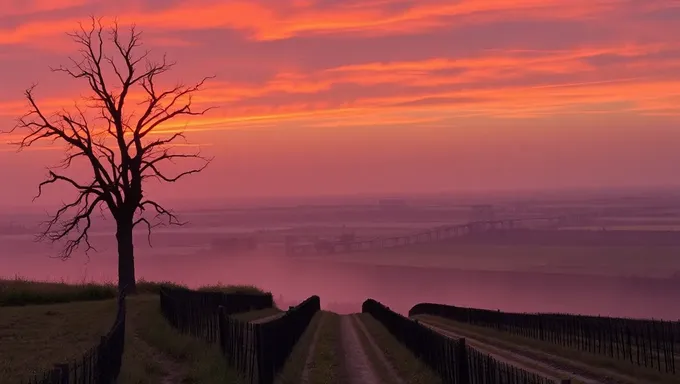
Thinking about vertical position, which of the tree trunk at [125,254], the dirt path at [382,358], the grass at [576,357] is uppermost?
the tree trunk at [125,254]

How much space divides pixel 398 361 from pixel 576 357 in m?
7.34

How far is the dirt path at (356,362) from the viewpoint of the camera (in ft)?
84.0

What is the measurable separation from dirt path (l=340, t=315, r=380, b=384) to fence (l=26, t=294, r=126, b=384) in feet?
24.4

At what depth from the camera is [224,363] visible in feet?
79.4

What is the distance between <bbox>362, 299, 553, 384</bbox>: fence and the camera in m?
16.6

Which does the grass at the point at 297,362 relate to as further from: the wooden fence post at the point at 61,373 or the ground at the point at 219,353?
the wooden fence post at the point at 61,373

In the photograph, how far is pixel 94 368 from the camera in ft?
57.7

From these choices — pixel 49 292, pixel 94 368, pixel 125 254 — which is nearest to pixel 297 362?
pixel 94 368

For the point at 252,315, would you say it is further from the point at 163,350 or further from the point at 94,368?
the point at 94,368

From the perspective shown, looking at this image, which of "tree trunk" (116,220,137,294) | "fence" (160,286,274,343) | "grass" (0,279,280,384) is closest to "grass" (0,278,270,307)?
"grass" (0,279,280,384)

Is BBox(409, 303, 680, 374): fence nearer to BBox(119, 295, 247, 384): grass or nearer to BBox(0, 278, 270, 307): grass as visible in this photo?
BBox(119, 295, 247, 384): grass

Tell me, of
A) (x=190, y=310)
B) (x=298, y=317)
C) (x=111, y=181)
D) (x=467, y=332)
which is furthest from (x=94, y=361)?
(x=111, y=181)

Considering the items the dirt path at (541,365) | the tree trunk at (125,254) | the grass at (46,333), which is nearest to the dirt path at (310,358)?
the dirt path at (541,365)

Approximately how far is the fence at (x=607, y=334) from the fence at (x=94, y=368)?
19.1 meters
